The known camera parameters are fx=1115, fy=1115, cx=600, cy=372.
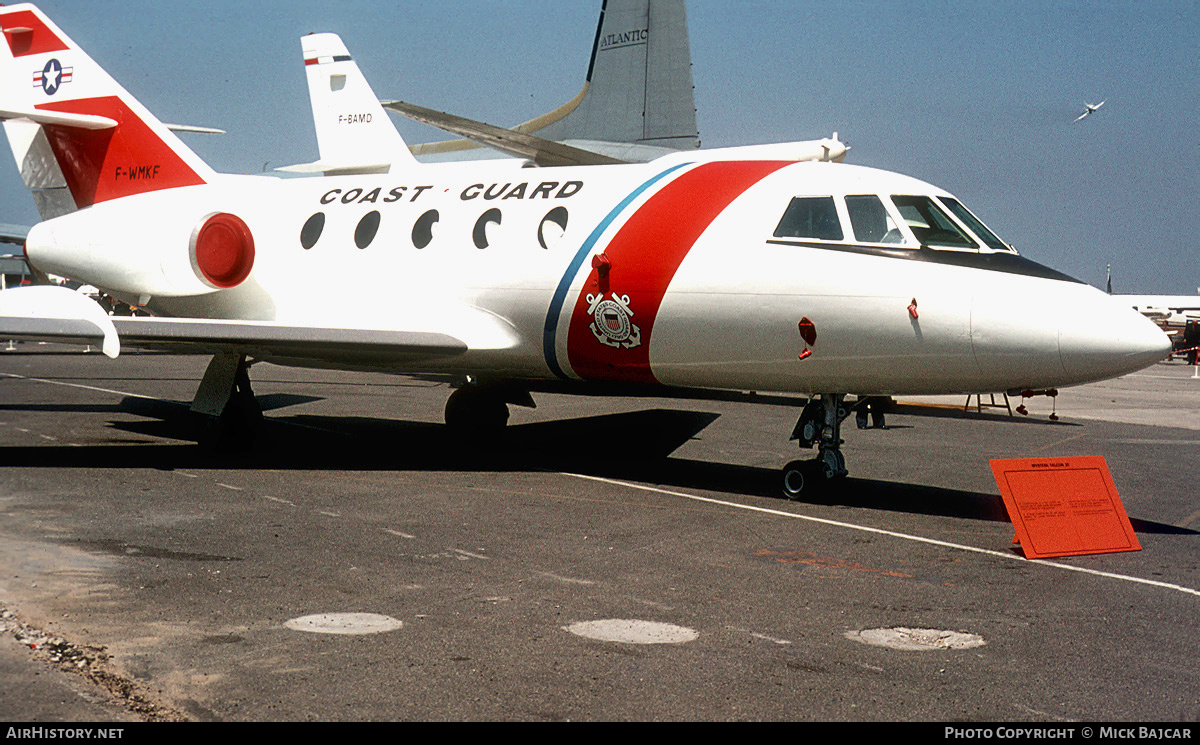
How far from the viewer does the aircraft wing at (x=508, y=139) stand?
889 inches

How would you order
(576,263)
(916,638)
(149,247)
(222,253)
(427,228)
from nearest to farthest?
(916,638)
(576,263)
(427,228)
(222,253)
(149,247)

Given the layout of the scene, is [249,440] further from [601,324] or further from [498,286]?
[601,324]

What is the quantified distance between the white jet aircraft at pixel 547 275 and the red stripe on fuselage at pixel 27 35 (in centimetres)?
4

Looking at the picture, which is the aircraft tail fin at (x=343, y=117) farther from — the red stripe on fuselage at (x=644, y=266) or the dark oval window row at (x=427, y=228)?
the red stripe on fuselage at (x=644, y=266)

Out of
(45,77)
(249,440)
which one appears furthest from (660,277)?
(45,77)

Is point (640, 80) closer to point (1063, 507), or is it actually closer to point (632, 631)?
point (1063, 507)

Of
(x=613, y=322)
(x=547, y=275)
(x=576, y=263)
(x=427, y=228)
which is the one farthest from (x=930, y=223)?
(x=427, y=228)

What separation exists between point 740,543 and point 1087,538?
2737 mm

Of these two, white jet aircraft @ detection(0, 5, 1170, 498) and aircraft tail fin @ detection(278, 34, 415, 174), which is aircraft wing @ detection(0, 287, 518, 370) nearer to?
white jet aircraft @ detection(0, 5, 1170, 498)

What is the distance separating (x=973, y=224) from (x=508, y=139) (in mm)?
14854

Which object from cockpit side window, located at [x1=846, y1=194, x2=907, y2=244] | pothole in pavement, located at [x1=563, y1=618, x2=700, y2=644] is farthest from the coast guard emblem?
pothole in pavement, located at [x1=563, y1=618, x2=700, y2=644]

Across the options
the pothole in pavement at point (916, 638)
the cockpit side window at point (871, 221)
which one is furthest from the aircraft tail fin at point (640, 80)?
the pothole in pavement at point (916, 638)

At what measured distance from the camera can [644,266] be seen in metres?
11.2

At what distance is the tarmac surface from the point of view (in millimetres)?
5016
